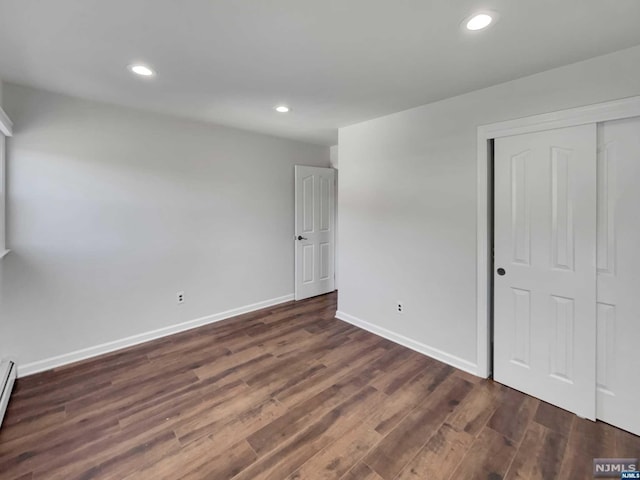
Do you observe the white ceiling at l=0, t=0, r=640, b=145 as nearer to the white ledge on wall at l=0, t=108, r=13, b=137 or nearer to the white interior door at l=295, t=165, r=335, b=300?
the white ledge on wall at l=0, t=108, r=13, b=137

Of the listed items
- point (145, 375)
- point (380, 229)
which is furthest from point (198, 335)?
point (380, 229)

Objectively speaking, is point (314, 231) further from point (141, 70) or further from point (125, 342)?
point (141, 70)

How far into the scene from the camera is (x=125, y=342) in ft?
9.95

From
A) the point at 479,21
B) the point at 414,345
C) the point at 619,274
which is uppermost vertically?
the point at 479,21

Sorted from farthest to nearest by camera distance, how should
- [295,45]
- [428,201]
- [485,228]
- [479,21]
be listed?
[428,201] → [485,228] → [295,45] → [479,21]

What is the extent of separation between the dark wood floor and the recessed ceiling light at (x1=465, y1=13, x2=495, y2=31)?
2379mm

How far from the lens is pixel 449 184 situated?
2645 mm

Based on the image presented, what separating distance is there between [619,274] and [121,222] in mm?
4040

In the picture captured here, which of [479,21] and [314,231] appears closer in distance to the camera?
[479,21]

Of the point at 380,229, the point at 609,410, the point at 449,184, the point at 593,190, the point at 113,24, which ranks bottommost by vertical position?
the point at 609,410

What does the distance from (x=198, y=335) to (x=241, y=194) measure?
179 cm

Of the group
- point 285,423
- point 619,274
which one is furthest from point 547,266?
point 285,423

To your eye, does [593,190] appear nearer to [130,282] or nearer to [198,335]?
[198,335]

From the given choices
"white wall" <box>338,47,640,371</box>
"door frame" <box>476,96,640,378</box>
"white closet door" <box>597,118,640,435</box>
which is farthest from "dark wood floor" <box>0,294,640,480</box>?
"white wall" <box>338,47,640,371</box>
